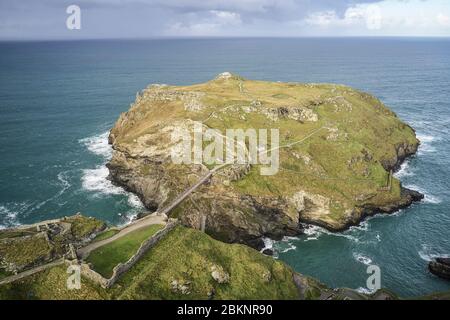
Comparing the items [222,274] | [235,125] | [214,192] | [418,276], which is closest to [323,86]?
[235,125]

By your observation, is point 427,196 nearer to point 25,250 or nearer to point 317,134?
point 317,134

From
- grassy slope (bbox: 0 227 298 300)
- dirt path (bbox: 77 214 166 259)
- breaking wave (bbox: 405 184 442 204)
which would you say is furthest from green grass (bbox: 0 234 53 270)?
breaking wave (bbox: 405 184 442 204)

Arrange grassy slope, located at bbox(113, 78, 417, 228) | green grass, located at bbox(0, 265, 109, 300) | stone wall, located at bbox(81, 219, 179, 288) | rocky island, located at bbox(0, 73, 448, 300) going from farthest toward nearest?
grassy slope, located at bbox(113, 78, 417, 228), rocky island, located at bbox(0, 73, 448, 300), stone wall, located at bbox(81, 219, 179, 288), green grass, located at bbox(0, 265, 109, 300)

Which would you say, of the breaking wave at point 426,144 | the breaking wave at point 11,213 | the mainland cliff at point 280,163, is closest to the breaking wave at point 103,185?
the mainland cliff at point 280,163

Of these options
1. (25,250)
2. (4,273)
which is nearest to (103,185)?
(25,250)

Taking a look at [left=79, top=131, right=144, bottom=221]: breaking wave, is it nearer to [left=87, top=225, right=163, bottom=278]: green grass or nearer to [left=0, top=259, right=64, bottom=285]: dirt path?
[left=87, top=225, right=163, bottom=278]: green grass
